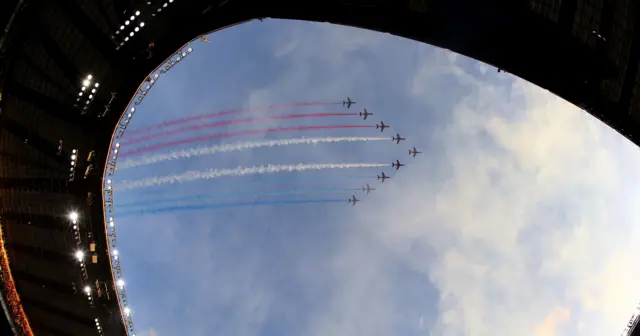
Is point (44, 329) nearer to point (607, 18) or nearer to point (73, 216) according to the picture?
point (73, 216)

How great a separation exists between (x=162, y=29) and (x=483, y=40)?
68.5ft

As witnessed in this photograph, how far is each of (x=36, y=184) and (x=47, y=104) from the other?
6094mm

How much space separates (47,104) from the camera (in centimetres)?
3020

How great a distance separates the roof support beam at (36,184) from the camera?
28453mm

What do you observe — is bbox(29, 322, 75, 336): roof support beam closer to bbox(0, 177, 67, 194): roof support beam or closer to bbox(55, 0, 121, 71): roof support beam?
bbox(0, 177, 67, 194): roof support beam

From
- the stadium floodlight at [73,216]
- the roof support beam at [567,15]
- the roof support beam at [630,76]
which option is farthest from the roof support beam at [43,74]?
the roof support beam at [630,76]

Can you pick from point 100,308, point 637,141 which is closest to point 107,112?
point 100,308

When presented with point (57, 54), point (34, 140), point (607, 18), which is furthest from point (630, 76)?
point (34, 140)

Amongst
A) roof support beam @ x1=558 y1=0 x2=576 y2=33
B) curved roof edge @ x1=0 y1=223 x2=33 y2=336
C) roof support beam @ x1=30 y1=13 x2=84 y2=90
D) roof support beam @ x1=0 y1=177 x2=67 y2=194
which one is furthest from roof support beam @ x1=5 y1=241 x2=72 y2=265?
roof support beam @ x1=558 y1=0 x2=576 y2=33

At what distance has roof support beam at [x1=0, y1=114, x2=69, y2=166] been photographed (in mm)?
26764

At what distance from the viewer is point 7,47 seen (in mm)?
20922

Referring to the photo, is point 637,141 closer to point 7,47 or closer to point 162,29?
point 162,29

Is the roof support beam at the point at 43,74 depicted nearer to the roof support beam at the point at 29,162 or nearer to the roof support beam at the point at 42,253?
the roof support beam at the point at 29,162

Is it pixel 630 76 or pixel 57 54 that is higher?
pixel 630 76
